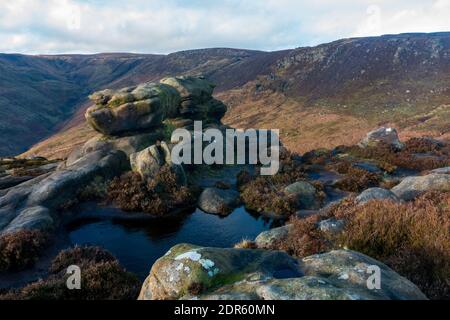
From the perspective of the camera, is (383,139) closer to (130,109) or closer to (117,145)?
(130,109)

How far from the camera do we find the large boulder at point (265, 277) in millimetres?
6925

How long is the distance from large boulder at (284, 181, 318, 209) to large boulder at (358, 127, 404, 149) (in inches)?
652

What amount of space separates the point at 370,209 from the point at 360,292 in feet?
23.9

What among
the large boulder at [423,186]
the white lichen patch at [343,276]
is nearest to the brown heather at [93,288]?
the white lichen patch at [343,276]

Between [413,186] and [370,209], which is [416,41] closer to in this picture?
[413,186]

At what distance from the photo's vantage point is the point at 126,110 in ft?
102

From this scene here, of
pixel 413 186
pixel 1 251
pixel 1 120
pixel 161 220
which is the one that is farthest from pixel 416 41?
pixel 1 120

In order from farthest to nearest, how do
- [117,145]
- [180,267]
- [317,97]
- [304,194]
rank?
[317,97]
[117,145]
[304,194]
[180,267]

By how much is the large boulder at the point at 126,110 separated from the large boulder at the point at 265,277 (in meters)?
23.8

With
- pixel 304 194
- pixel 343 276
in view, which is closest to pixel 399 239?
pixel 343 276

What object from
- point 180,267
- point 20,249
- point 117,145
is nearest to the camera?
point 180,267

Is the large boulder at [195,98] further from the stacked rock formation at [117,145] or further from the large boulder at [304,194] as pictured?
the large boulder at [304,194]

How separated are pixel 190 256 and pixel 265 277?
1.83 meters

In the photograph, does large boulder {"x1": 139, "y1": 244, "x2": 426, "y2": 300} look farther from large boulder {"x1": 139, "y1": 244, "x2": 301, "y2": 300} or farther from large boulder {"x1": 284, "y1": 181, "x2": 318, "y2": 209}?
large boulder {"x1": 284, "y1": 181, "x2": 318, "y2": 209}
